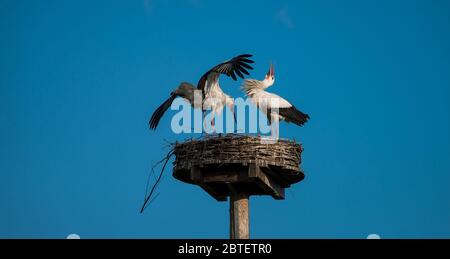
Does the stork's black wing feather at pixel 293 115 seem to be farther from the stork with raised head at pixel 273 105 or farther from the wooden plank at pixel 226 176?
the wooden plank at pixel 226 176

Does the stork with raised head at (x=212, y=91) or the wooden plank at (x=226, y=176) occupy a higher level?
the stork with raised head at (x=212, y=91)

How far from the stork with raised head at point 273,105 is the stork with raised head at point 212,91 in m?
0.36

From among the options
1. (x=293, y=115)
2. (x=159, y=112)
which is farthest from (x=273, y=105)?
(x=159, y=112)

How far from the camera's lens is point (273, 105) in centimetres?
1884

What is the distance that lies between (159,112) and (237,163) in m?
2.59

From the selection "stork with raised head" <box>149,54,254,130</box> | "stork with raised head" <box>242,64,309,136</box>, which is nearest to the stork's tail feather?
"stork with raised head" <box>149,54,254,130</box>

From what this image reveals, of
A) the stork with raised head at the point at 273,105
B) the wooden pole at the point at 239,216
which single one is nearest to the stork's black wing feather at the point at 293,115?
the stork with raised head at the point at 273,105

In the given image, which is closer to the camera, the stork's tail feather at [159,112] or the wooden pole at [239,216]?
the wooden pole at [239,216]

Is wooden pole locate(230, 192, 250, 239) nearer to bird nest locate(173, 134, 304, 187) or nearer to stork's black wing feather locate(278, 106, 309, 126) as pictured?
bird nest locate(173, 134, 304, 187)

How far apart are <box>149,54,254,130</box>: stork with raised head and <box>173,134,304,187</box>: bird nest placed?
1407mm

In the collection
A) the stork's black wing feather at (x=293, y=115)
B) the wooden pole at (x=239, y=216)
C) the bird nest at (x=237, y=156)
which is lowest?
the wooden pole at (x=239, y=216)

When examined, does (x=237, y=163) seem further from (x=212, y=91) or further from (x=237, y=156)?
(x=212, y=91)

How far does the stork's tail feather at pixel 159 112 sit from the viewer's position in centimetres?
1906
